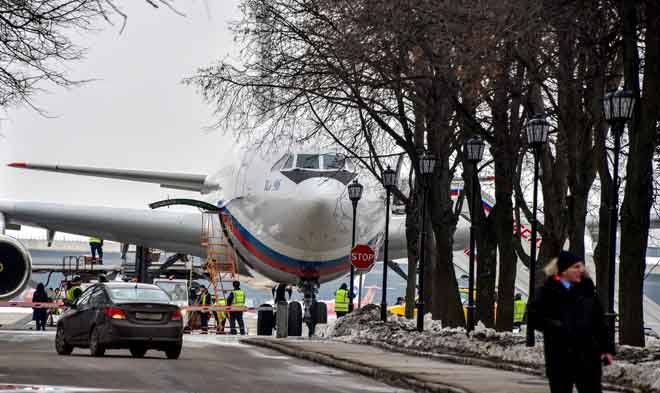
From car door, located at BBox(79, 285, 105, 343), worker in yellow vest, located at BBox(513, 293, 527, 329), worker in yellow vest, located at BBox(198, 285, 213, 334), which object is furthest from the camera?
worker in yellow vest, located at BBox(513, 293, 527, 329)

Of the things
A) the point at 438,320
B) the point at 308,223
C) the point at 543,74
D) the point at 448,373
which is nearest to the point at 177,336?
the point at 448,373

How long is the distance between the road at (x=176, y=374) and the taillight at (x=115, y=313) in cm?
71

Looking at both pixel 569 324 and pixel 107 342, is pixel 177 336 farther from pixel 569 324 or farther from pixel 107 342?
pixel 569 324

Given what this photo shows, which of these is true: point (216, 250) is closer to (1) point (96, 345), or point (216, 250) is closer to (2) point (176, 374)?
(1) point (96, 345)

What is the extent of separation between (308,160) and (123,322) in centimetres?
1379

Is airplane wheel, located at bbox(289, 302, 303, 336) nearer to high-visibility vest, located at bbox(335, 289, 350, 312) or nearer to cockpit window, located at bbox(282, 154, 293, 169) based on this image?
cockpit window, located at bbox(282, 154, 293, 169)

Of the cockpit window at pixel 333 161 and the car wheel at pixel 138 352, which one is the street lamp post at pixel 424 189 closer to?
the cockpit window at pixel 333 161

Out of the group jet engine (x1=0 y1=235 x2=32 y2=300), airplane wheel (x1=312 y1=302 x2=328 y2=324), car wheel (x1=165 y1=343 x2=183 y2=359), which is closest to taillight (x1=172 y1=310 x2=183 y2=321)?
car wheel (x1=165 y1=343 x2=183 y2=359)

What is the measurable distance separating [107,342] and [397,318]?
13.1 meters

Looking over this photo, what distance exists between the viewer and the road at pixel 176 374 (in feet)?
48.6

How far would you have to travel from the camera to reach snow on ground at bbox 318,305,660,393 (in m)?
16.1

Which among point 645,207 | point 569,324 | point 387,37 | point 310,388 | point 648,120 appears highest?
point 387,37

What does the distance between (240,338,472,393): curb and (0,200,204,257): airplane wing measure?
13.8 meters

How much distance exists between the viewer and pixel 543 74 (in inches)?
891
